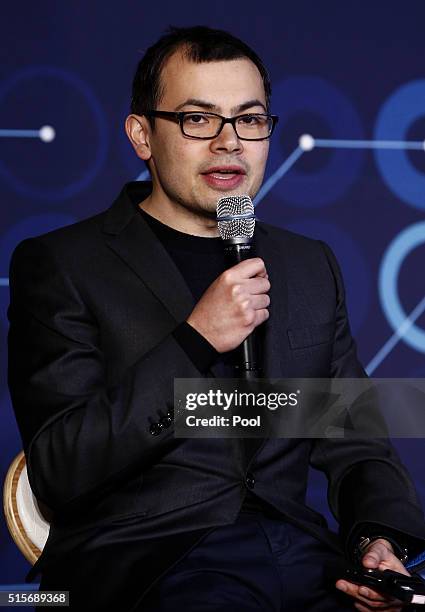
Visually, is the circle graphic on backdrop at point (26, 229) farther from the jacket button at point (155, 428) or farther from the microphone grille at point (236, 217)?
the jacket button at point (155, 428)

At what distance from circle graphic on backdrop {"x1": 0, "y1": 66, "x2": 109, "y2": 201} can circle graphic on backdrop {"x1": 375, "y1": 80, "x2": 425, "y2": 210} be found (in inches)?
36.0

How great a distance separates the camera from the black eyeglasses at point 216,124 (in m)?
2.00

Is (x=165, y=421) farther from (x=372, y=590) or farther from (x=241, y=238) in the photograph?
(x=372, y=590)

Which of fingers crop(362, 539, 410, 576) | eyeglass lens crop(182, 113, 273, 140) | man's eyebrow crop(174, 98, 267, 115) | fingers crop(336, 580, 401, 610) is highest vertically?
man's eyebrow crop(174, 98, 267, 115)

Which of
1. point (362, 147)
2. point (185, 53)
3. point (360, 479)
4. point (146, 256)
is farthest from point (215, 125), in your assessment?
point (362, 147)

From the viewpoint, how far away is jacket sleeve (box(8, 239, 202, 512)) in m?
1.78

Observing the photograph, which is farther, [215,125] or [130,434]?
[215,125]

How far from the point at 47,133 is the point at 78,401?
1.49 m

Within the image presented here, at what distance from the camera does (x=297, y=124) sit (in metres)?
3.23

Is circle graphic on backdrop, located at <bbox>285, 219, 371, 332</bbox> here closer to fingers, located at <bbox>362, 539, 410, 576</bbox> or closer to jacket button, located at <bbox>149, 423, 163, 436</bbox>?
fingers, located at <bbox>362, 539, 410, 576</bbox>

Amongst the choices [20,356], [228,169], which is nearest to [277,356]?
[228,169]

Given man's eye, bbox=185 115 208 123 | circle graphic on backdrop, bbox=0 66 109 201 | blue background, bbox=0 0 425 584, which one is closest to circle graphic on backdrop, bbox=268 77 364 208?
blue background, bbox=0 0 425 584

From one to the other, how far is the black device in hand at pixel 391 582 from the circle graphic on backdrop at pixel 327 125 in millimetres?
1662

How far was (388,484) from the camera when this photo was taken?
1994 mm
